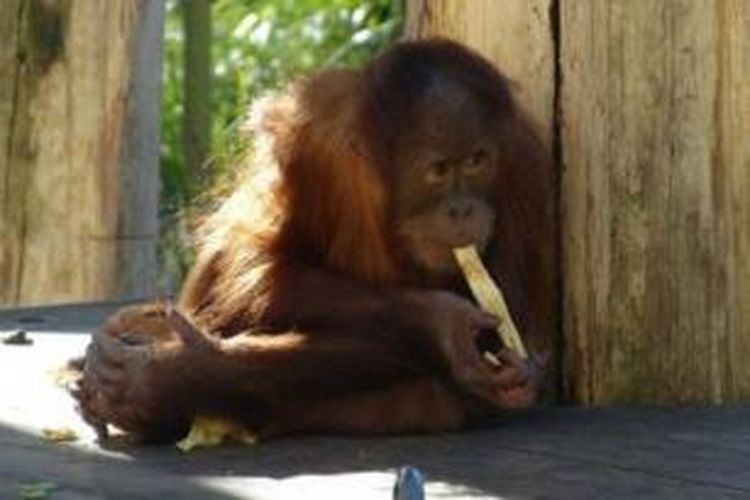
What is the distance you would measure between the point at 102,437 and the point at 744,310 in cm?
124

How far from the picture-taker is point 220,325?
16.3 feet

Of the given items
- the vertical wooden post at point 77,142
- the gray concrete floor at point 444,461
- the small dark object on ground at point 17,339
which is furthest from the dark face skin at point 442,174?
the vertical wooden post at point 77,142

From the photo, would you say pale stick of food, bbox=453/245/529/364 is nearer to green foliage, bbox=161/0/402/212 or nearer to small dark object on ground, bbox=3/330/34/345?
small dark object on ground, bbox=3/330/34/345

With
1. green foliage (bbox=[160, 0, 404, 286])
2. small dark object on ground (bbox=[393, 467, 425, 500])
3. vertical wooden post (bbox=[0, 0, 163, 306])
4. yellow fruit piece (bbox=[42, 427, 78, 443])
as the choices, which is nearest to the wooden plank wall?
yellow fruit piece (bbox=[42, 427, 78, 443])

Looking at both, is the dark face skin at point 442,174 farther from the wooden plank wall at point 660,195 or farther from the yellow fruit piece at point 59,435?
the yellow fruit piece at point 59,435

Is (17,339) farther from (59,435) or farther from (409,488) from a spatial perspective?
(409,488)

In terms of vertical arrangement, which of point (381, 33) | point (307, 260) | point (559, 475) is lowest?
point (559, 475)

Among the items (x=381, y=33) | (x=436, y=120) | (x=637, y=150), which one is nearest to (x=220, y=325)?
(x=436, y=120)

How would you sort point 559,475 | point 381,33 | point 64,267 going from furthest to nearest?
point 381,33
point 64,267
point 559,475

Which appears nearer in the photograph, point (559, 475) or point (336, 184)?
point (559, 475)

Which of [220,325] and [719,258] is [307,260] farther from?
[719,258]

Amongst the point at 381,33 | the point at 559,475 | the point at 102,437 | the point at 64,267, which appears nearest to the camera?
the point at 559,475

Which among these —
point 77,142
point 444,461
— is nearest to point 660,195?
point 444,461

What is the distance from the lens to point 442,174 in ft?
16.3
